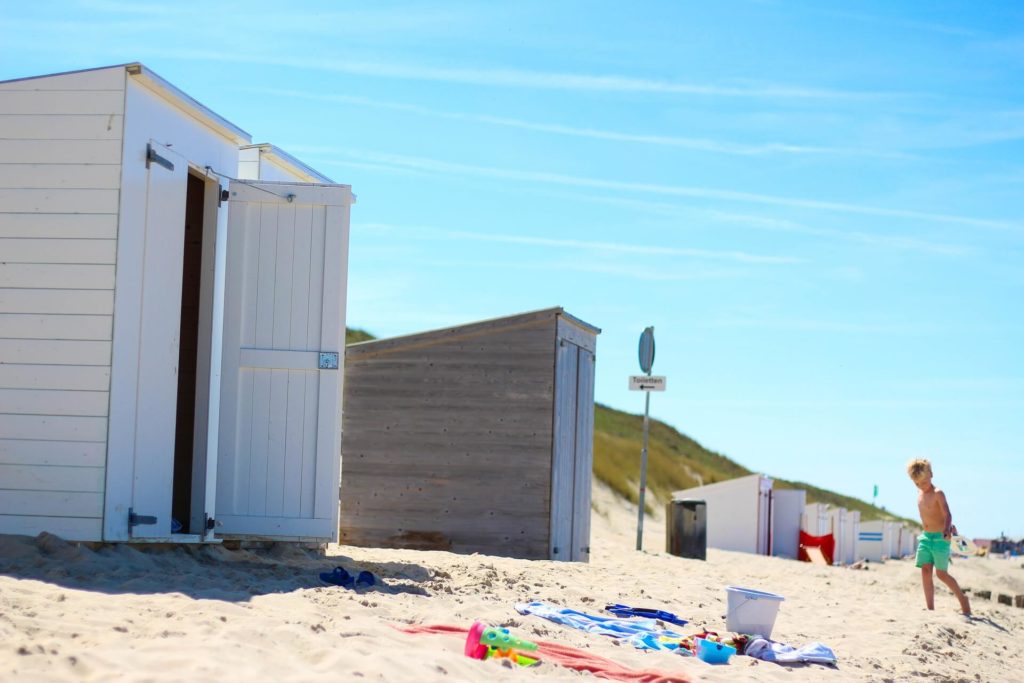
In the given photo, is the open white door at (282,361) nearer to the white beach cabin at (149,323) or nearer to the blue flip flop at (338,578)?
the white beach cabin at (149,323)

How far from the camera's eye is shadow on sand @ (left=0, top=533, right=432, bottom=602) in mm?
6200

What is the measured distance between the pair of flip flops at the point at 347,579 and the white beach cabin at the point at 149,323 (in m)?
1.22

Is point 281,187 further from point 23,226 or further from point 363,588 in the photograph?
point 363,588

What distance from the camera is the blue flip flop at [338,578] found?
7125 mm

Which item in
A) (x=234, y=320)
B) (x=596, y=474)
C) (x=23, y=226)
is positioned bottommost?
(x=596, y=474)

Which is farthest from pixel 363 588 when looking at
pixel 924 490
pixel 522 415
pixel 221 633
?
pixel 924 490

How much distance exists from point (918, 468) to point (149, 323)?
6897mm

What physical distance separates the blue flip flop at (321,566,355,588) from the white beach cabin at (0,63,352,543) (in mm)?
1248

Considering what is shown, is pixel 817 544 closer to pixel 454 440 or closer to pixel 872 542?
pixel 872 542

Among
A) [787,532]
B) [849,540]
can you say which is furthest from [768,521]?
[849,540]

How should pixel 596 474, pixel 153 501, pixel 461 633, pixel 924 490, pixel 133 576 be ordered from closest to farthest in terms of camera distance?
pixel 461 633, pixel 133 576, pixel 153 501, pixel 924 490, pixel 596 474

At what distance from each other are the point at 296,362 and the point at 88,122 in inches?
91.0

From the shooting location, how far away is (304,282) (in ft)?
28.4

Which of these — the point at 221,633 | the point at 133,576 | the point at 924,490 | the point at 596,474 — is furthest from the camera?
the point at 596,474
